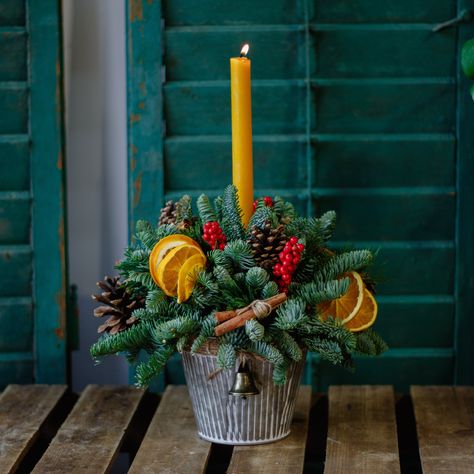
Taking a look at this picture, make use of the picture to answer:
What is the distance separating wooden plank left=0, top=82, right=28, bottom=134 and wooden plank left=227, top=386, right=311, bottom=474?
0.61m

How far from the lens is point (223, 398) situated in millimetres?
1020

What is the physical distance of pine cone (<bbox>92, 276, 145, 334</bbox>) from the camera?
104cm

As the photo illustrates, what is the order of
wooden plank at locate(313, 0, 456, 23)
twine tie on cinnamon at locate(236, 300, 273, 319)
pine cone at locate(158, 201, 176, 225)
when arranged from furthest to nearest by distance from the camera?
wooden plank at locate(313, 0, 456, 23), pine cone at locate(158, 201, 176, 225), twine tie on cinnamon at locate(236, 300, 273, 319)

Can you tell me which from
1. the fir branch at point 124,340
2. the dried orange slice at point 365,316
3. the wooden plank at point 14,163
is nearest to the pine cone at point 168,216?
the fir branch at point 124,340

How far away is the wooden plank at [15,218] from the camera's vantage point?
1.33 meters

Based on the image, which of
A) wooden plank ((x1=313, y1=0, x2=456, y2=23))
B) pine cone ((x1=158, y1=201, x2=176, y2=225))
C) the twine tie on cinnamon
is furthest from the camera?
wooden plank ((x1=313, y1=0, x2=456, y2=23))

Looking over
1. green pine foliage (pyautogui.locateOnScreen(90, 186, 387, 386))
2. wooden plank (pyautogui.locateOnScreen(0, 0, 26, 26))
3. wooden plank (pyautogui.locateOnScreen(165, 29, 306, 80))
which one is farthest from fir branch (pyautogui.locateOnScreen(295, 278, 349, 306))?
wooden plank (pyautogui.locateOnScreen(0, 0, 26, 26))

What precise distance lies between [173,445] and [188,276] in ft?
0.76

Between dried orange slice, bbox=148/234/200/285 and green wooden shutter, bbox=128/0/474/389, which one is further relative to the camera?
green wooden shutter, bbox=128/0/474/389

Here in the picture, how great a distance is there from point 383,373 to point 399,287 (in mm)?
141

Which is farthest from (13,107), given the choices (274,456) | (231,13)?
(274,456)

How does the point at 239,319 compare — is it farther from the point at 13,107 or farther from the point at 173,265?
the point at 13,107


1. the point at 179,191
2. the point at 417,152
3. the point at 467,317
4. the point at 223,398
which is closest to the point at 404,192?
the point at 417,152

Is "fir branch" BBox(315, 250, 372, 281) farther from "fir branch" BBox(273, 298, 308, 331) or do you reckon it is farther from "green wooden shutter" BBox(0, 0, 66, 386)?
"green wooden shutter" BBox(0, 0, 66, 386)
